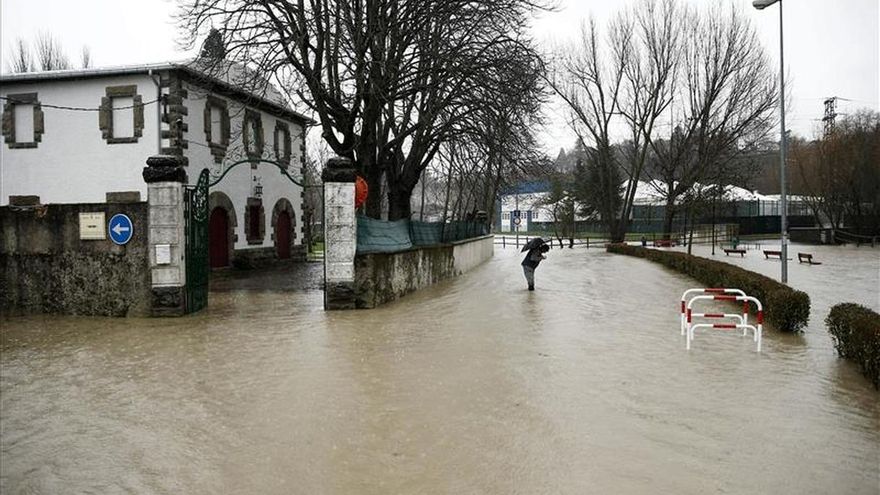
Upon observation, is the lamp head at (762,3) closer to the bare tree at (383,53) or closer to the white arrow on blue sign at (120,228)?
the bare tree at (383,53)

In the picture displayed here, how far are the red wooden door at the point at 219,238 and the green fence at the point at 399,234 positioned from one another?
828 centimetres

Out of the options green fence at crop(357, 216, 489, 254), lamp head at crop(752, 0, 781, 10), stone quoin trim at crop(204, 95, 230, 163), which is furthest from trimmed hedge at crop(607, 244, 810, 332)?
stone quoin trim at crop(204, 95, 230, 163)

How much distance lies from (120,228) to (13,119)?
42.8 ft

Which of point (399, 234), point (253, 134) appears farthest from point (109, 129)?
point (399, 234)

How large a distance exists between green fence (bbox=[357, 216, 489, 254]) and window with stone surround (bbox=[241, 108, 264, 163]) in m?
8.61

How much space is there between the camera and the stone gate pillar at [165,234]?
12.4 metres

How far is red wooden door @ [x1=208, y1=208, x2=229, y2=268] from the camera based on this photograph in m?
23.2

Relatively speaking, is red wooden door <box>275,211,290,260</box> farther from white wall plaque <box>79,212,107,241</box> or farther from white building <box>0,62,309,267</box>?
white wall plaque <box>79,212,107,241</box>

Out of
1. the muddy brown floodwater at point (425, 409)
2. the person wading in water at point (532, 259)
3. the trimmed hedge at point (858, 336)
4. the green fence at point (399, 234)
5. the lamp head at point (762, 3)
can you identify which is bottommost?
the muddy brown floodwater at point (425, 409)

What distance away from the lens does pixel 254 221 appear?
26.0m

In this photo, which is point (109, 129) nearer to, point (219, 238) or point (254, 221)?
point (219, 238)

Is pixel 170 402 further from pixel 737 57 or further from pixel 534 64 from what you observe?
pixel 737 57

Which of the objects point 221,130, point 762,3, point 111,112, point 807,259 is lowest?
point 807,259

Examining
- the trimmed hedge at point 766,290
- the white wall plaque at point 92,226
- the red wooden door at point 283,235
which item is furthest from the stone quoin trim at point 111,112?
the trimmed hedge at point 766,290
